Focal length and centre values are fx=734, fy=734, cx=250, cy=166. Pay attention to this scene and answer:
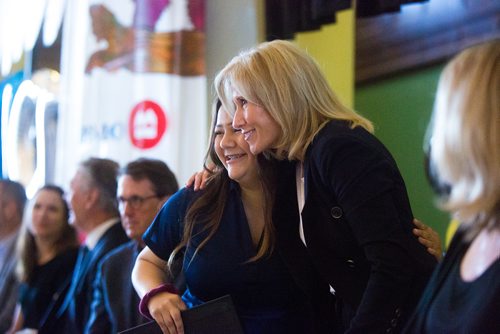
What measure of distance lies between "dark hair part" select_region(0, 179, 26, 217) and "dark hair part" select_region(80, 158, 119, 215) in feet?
2.78

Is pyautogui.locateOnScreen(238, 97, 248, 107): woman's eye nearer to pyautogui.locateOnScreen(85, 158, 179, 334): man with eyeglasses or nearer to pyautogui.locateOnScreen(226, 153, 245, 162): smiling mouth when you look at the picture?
pyautogui.locateOnScreen(226, 153, 245, 162): smiling mouth

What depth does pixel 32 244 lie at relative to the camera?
4051 millimetres

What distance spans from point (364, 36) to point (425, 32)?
0.34m

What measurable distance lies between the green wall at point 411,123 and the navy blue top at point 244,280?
108 centimetres

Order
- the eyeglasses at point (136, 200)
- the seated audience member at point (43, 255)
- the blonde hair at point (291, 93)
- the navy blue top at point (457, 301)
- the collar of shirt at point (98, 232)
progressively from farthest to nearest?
the seated audience member at point (43, 255) < the collar of shirt at point (98, 232) < the eyeglasses at point (136, 200) < the blonde hair at point (291, 93) < the navy blue top at point (457, 301)

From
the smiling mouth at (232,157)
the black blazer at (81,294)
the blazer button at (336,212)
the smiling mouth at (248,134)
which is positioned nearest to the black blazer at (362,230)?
the blazer button at (336,212)

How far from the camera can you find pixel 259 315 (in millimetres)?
1962

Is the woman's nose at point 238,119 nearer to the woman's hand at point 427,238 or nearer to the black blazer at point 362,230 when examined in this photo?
the black blazer at point 362,230

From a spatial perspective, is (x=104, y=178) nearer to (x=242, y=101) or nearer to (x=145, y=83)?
(x=145, y=83)

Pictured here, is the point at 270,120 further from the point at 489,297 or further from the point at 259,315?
the point at 489,297

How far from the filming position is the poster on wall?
406 centimetres

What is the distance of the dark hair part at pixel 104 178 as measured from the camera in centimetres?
381

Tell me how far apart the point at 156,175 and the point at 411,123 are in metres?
1.11

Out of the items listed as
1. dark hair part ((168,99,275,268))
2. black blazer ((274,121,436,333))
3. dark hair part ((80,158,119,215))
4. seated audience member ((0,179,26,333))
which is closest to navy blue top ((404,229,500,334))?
black blazer ((274,121,436,333))
